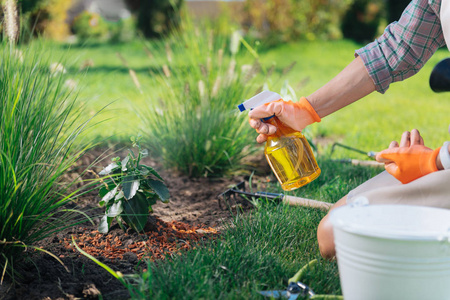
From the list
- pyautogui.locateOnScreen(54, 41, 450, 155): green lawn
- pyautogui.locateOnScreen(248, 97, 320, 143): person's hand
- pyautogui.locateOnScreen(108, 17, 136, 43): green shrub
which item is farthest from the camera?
pyautogui.locateOnScreen(108, 17, 136, 43): green shrub

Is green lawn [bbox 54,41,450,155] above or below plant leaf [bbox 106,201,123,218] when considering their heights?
below

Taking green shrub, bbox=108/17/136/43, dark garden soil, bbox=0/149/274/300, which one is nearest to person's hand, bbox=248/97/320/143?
dark garden soil, bbox=0/149/274/300

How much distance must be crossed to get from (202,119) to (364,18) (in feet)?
32.8

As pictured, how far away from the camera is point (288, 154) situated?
88.0 inches

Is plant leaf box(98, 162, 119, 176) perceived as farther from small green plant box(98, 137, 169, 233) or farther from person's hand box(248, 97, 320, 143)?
person's hand box(248, 97, 320, 143)

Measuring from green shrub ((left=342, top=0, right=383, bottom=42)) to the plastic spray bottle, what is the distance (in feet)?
34.0

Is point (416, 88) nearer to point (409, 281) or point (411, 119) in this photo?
point (411, 119)

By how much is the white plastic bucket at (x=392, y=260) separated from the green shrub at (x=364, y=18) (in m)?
11.2

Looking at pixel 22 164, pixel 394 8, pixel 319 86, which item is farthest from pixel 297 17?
pixel 22 164

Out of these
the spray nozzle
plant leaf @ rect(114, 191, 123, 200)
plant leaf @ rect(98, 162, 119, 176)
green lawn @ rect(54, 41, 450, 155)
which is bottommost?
green lawn @ rect(54, 41, 450, 155)

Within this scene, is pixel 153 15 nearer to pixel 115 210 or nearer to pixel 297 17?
pixel 297 17

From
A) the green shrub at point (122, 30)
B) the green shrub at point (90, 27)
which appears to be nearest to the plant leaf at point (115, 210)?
the green shrub at point (122, 30)

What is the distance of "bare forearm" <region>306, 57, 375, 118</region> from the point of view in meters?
A: 2.18

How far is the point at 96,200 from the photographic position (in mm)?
2670
